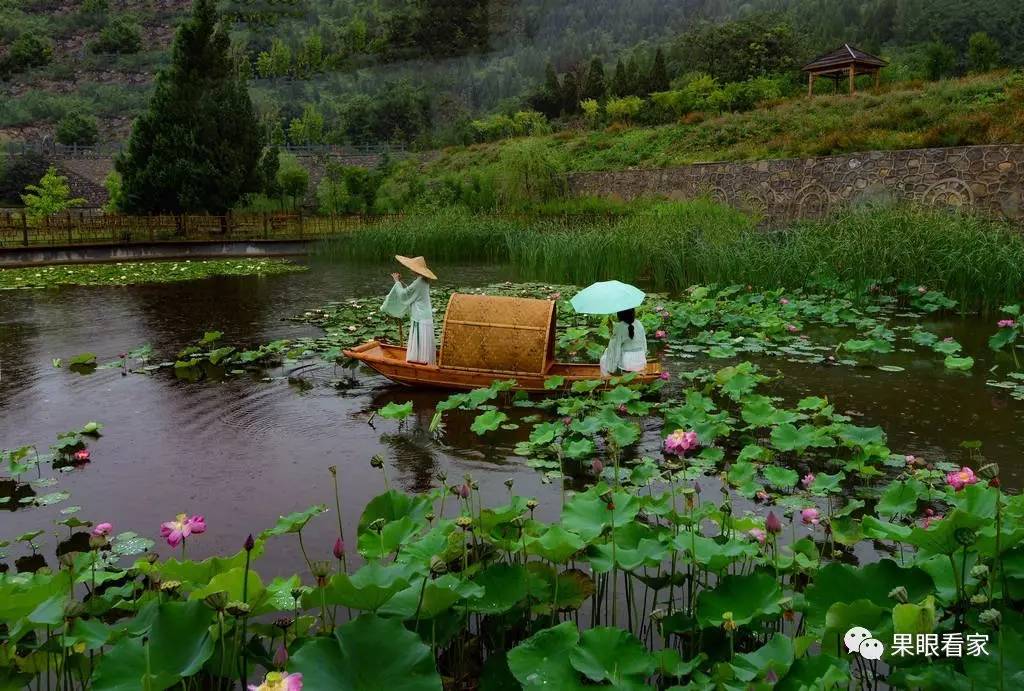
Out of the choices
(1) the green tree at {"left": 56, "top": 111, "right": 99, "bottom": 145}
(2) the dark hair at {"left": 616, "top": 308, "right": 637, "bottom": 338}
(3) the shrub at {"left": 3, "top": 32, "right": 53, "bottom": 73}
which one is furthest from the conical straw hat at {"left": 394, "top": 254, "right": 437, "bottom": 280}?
(3) the shrub at {"left": 3, "top": 32, "right": 53, "bottom": 73}

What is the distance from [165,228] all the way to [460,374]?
52.3ft

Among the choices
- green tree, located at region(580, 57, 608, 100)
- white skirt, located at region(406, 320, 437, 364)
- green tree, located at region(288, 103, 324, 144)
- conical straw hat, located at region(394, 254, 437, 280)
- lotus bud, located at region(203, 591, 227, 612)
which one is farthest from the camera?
green tree, located at region(288, 103, 324, 144)

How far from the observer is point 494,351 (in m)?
5.64

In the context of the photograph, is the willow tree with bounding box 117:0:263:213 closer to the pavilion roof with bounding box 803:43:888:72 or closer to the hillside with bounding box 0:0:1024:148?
the hillside with bounding box 0:0:1024:148

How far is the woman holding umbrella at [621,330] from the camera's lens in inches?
195

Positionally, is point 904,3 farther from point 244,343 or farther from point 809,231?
point 244,343

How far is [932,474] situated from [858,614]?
212cm

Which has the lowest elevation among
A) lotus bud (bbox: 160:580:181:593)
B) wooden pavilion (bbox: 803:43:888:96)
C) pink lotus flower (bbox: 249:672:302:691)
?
lotus bud (bbox: 160:580:181:593)

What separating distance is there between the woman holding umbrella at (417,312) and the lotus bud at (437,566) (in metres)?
3.76

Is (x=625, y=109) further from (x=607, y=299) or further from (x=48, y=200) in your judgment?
(x=607, y=299)

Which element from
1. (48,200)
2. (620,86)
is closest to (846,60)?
(620,86)

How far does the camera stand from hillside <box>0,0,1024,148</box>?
35.5 m

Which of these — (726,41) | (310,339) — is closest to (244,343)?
(310,339)

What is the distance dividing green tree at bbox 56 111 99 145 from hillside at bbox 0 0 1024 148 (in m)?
4.13
